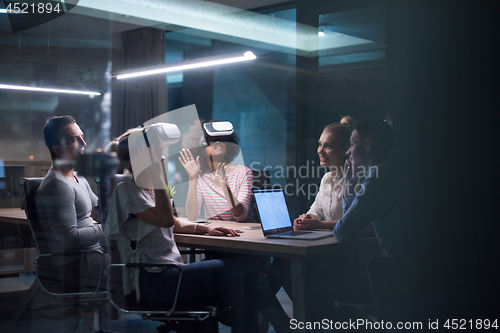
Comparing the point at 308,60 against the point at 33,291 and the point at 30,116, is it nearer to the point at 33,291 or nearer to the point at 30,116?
the point at 30,116

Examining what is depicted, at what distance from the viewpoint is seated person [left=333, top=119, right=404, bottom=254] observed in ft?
6.15

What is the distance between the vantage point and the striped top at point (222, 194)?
10.0ft

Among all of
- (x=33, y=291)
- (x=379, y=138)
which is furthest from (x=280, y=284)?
(x=33, y=291)

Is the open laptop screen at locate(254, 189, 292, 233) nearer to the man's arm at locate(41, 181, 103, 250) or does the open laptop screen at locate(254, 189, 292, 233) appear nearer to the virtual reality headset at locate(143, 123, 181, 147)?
the virtual reality headset at locate(143, 123, 181, 147)

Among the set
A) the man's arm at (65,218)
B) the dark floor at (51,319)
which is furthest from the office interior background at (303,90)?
the man's arm at (65,218)

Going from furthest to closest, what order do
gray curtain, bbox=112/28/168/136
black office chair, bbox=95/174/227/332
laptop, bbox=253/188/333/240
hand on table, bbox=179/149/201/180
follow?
gray curtain, bbox=112/28/168/136
hand on table, bbox=179/149/201/180
laptop, bbox=253/188/333/240
black office chair, bbox=95/174/227/332

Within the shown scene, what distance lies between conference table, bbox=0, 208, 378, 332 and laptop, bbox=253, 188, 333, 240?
0.06 meters

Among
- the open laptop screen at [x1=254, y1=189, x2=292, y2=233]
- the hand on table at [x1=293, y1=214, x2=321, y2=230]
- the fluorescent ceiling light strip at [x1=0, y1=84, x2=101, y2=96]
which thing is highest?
the fluorescent ceiling light strip at [x1=0, y1=84, x2=101, y2=96]

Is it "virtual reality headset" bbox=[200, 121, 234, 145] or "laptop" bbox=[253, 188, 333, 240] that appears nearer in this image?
"laptop" bbox=[253, 188, 333, 240]

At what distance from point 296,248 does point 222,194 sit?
128 centimetres

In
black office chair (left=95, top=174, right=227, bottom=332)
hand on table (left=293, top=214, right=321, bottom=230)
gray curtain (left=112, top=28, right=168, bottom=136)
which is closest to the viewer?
black office chair (left=95, top=174, right=227, bottom=332)

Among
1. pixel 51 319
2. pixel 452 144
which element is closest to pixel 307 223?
pixel 452 144

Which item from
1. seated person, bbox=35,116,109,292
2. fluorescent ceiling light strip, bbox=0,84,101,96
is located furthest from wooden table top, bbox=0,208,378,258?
fluorescent ceiling light strip, bbox=0,84,101,96

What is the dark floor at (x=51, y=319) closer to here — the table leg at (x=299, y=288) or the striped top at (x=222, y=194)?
the striped top at (x=222, y=194)
